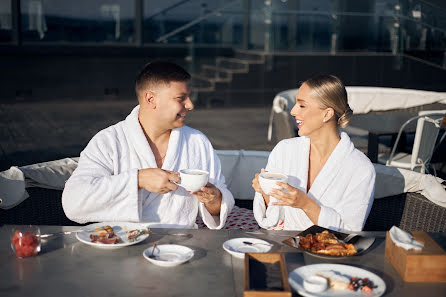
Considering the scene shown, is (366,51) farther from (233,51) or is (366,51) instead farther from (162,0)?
(162,0)

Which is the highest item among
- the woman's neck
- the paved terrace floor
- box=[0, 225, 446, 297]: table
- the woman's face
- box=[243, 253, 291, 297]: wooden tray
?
the woman's face

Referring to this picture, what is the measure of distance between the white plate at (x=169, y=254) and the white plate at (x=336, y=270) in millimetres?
359

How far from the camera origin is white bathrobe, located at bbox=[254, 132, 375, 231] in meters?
2.37

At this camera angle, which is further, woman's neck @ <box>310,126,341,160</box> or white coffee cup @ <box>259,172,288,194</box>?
woman's neck @ <box>310,126,341,160</box>

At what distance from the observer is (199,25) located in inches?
436

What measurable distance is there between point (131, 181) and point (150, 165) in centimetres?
33

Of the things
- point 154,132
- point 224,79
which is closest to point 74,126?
point 224,79

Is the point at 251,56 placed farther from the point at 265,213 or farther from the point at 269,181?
the point at 269,181

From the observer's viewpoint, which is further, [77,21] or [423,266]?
[77,21]

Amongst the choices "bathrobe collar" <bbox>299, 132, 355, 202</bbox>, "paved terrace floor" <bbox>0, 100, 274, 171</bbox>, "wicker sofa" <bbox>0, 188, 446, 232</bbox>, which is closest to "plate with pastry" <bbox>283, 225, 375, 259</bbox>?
"bathrobe collar" <bbox>299, 132, 355, 202</bbox>

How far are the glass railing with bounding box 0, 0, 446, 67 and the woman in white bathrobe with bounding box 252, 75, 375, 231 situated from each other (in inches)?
329

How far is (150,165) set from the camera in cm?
261

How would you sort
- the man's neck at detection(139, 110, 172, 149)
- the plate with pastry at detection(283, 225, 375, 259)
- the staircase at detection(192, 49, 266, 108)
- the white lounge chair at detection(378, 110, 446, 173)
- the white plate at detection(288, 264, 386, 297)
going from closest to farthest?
the white plate at detection(288, 264, 386, 297) → the plate with pastry at detection(283, 225, 375, 259) → the man's neck at detection(139, 110, 172, 149) → the white lounge chair at detection(378, 110, 446, 173) → the staircase at detection(192, 49, 266, 108)

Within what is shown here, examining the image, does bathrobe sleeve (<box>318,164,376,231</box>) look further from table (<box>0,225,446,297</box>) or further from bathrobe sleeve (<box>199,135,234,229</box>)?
bathrobe sleeve (<box>199,135,234,229</box>)
